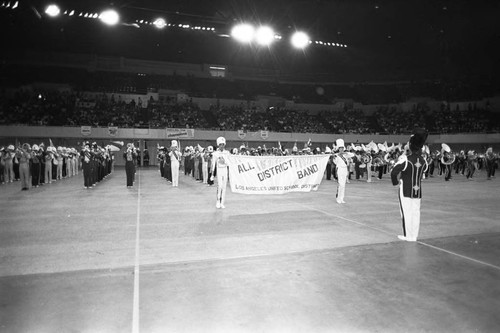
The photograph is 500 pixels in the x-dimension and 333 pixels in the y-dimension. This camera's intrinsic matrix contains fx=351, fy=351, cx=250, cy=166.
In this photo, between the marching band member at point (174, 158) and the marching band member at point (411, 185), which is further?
the marching band member at point (174, 158)

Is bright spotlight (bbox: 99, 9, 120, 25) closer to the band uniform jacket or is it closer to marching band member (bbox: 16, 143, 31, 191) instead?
marching band member (bbox: 16, 143, 31, 191)

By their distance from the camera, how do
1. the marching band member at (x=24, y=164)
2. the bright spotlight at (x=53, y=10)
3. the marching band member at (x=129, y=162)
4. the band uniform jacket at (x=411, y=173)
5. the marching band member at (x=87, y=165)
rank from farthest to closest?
1. the bright spotlight at (x=53, y=10)
2. the marching band member at (x=129, y=162)
3. the marching band member at (x=87, y=165)
4. the marching band member at (x=24, y=164)
5. the band uniform jacket at (x=411, y=173)

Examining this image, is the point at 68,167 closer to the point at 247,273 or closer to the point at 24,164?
the point at 24,164

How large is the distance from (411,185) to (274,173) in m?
7.04

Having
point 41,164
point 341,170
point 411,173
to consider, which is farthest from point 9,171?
point 411,173

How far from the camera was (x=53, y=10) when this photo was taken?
60.8ft

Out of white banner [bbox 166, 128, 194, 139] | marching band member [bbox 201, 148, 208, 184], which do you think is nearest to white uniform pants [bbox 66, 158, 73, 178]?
marching band member [bbox 201, 148, 208, 184]

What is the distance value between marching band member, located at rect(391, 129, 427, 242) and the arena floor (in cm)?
36

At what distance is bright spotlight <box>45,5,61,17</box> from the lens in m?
18.4

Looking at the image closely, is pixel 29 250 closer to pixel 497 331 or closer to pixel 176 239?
pixel 176 239

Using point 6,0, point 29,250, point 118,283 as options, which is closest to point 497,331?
point 118,283

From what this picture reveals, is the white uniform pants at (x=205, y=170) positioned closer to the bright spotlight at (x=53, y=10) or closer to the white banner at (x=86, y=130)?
the bright spotlight at (x=53, y=10)

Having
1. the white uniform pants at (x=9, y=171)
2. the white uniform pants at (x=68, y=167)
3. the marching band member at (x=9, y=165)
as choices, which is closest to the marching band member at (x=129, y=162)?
the marching band member at (x=9, y=165)

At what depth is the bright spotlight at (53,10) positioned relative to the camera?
60.2 ft
